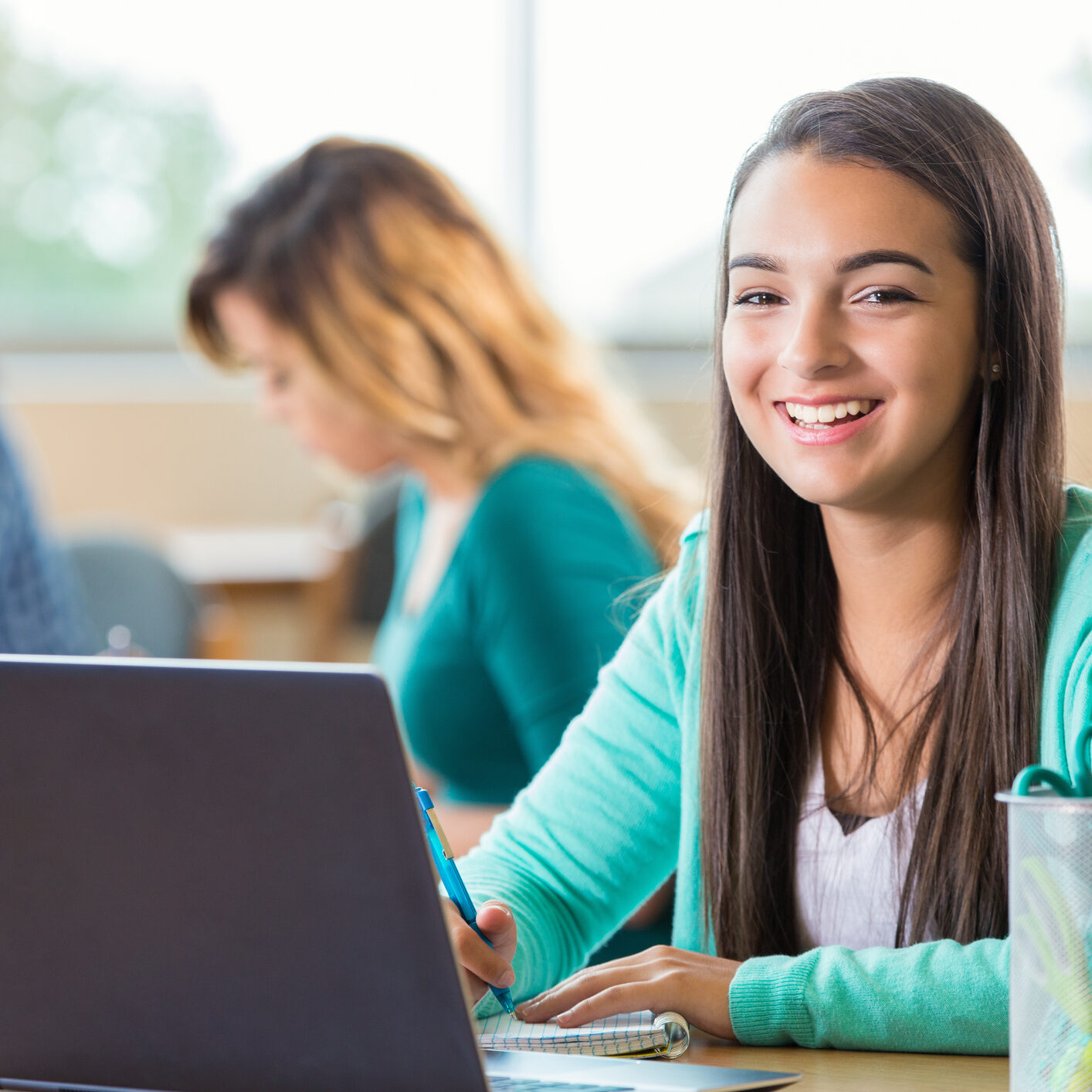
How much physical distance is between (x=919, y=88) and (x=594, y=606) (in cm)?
80

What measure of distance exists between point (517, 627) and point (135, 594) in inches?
47.3

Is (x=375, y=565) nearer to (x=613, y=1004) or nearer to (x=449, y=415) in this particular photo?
(x=449, y=415)

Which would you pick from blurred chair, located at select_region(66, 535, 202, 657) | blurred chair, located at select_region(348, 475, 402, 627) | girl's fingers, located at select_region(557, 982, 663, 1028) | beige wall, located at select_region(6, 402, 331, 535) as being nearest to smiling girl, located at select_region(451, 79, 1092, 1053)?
girl's fingers, located at select_region(557, 982, 663, 1028)

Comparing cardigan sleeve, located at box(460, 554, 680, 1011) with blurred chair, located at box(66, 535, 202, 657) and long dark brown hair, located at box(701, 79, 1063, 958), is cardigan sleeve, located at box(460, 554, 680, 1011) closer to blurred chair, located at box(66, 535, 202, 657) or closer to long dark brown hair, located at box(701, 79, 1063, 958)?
long dark brown hair, located at box(701, 79, 1063, 958)

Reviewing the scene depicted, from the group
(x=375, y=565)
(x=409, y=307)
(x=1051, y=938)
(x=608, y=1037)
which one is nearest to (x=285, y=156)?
(x=375, y=565)

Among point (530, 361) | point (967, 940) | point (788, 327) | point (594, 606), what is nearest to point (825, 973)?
point (967, 940)

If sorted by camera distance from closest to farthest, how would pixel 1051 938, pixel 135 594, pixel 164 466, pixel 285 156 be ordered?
pixel 1051 938 < pixel 135 594 < pixel 285 156 < pixel 164 466

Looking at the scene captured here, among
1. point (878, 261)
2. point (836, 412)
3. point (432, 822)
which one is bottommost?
point (432, 822)

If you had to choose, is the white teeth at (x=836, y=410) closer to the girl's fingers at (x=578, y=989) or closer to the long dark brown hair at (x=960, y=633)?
the long dark brown hair at (x=960, y=633)

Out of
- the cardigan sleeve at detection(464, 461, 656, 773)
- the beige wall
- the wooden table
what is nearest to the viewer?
the wooden table

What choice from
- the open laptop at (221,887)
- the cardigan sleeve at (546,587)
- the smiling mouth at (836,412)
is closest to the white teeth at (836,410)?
the smiling mouth at (836,412)

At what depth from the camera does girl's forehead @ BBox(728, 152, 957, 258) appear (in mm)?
1038

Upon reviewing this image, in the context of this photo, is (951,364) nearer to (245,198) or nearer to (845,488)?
(845,488)

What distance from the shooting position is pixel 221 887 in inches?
27.8
